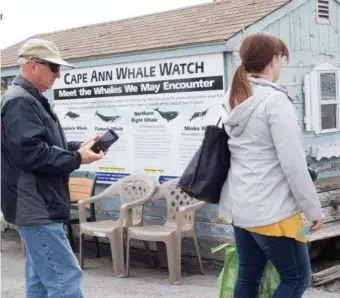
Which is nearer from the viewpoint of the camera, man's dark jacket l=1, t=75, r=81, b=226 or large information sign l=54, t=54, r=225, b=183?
man's dark jacket l=1, t=75, r=81, b=226

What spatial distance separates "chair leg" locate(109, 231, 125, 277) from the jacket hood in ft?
11.1

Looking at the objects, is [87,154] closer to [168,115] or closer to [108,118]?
[168,115]

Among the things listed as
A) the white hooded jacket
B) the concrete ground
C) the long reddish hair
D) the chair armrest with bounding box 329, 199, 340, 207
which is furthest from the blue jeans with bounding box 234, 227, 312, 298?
the chair armrest with bounding box 329, 199, 340, 207

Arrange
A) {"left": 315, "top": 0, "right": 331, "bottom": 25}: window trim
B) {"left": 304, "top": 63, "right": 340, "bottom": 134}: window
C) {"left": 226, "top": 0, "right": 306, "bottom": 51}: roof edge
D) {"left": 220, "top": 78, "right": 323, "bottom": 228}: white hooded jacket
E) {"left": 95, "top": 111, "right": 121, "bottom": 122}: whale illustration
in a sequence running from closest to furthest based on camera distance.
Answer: {"left": 220, "top": 78, "right": 323, "bottom": 228}: white hooded jacket < {"left": 226, "top": 0, "right": 306, "bottom": 51}: roof edge < {"left": 304, "top": 63, "right": 340, "bottom": 134}: window < {"left": 315, "top": 0, "right": 331, "bottom": 25}: window trim < {"left": 95, "top": 111, "right": 121, "bottom": 122}: whale illustration

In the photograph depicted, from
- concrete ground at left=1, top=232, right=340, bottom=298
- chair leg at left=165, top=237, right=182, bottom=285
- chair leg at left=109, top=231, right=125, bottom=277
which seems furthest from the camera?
chair leg at left=109, top=231, right=125, bottom=277

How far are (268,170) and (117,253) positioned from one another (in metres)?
3.51

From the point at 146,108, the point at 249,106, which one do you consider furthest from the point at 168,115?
the point at 249,106

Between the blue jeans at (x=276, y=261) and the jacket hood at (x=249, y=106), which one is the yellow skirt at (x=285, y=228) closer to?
the blue jeans at (x=276, y=261)

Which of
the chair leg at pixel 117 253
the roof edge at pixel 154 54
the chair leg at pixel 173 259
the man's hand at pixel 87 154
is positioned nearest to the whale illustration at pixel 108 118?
the roof edge at pixel 154 54

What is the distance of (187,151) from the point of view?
276 inches

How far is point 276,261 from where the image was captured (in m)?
3.59

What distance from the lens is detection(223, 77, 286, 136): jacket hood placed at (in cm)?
357

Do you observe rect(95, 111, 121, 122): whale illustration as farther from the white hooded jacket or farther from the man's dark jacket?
the white hooded jacket

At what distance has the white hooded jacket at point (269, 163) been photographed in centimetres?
348
